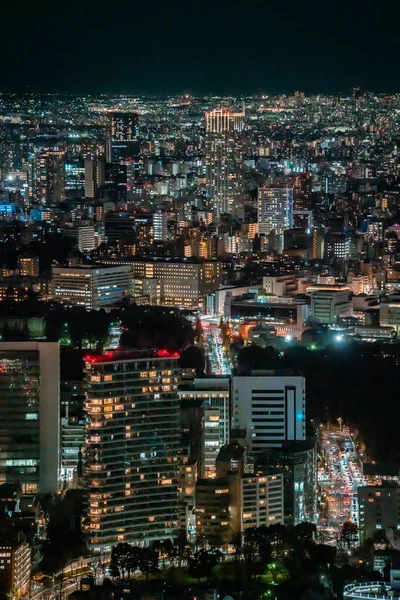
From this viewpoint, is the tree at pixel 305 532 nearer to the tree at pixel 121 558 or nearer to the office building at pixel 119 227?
the tree at pixel 121 558

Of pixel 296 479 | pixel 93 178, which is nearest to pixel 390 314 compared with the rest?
pixel 296 479

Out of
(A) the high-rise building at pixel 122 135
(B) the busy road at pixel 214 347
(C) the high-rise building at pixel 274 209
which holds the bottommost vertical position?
(B) the busy road at pixel 214 347

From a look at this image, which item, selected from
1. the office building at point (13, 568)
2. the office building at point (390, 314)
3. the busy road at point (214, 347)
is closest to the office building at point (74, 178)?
the busy road at point (214, 347)

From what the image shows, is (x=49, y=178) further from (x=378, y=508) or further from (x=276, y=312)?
(x=378, y=508)

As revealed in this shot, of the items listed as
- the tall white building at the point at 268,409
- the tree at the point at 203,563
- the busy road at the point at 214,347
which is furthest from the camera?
the busy road at the point at 214,347

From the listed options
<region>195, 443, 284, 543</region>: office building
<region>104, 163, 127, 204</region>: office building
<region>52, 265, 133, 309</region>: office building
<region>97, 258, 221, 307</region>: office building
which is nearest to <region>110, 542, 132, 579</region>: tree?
<region>195, 443, 284, 543</region>: office building

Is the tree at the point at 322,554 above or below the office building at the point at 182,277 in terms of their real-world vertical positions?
below
